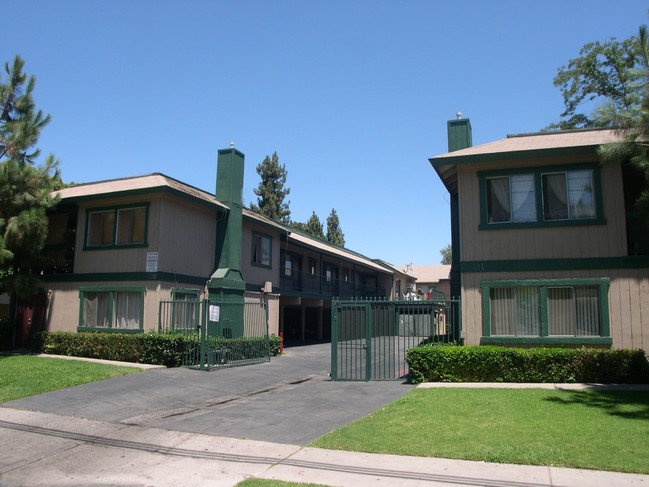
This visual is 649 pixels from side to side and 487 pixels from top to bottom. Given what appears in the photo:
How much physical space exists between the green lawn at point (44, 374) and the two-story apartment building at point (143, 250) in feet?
7.95

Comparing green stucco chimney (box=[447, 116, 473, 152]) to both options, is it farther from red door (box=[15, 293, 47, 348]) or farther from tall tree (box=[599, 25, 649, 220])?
red door (box=[15, 293, 47, 348])

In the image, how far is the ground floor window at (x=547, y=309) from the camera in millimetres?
13406

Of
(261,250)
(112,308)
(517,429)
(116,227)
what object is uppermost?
(116,227)

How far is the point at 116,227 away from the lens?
18.7 meters

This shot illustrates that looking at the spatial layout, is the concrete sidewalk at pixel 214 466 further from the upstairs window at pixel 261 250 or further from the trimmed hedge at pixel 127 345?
the upstairs window at pixel 261 250

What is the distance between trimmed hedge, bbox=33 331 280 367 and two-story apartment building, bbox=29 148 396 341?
0.81 m

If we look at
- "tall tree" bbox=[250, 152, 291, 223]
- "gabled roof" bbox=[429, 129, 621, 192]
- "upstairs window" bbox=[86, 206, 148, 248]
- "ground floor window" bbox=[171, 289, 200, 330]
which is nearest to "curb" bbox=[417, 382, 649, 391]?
"gabled roof" bbox=[429, 129, 621, 192]

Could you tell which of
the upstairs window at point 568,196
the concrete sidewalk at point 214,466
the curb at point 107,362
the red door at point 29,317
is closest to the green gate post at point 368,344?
the upstairs window at point 568,196

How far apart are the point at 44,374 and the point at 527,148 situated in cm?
1363

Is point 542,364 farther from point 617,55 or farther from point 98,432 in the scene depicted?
point 617,55

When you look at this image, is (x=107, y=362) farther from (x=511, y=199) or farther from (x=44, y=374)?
(x=511, y=199)

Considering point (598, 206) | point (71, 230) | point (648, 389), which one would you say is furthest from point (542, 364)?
point (71, 230)

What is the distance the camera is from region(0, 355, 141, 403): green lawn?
12.3m

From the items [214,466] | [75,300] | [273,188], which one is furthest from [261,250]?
[273,188]
